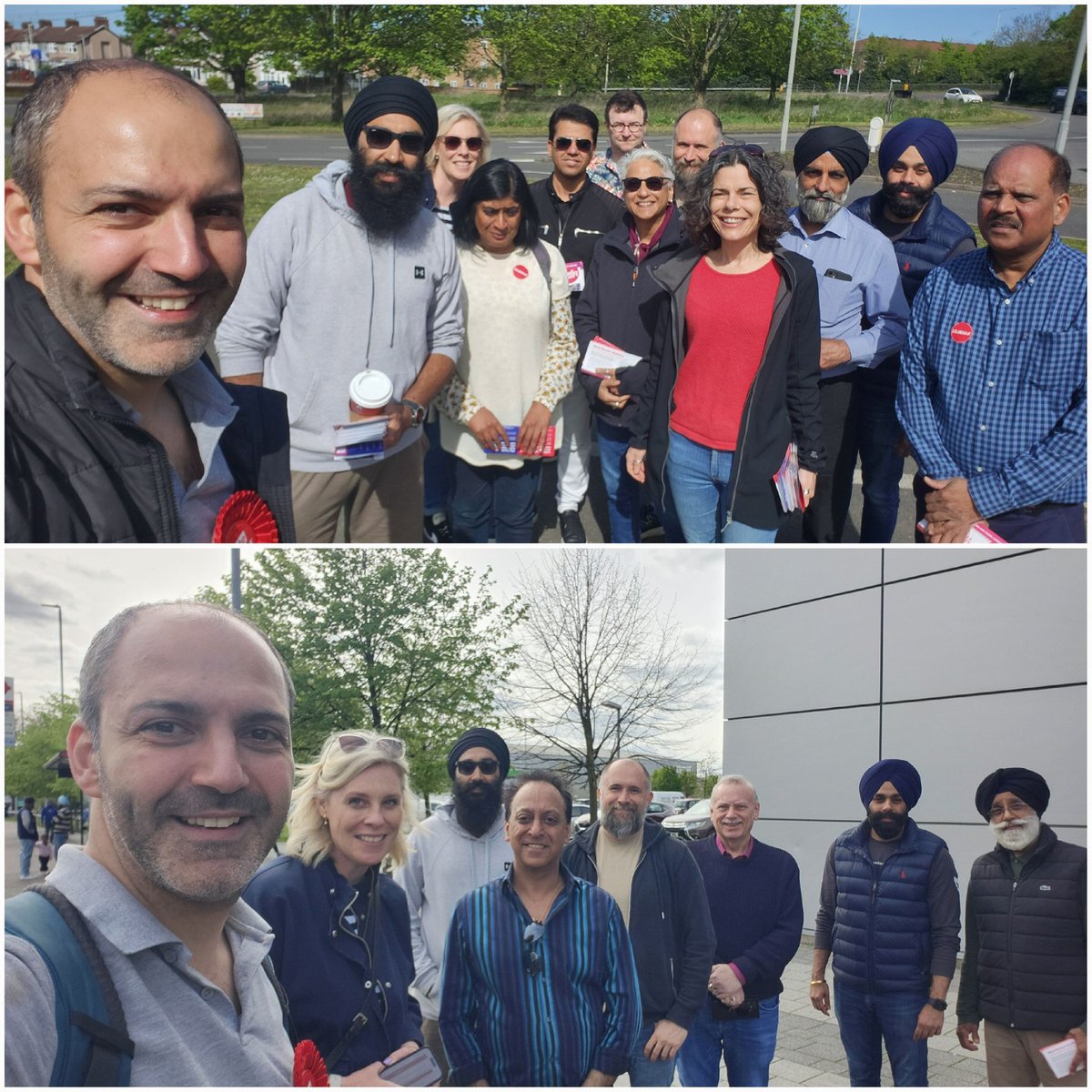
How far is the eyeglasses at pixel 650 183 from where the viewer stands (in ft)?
13.0

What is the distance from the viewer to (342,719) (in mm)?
2828

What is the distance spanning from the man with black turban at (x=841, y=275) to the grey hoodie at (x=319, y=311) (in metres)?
1.55

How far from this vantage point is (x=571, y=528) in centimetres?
452

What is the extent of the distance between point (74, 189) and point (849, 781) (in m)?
2.66

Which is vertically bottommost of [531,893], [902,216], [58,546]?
[531,893]

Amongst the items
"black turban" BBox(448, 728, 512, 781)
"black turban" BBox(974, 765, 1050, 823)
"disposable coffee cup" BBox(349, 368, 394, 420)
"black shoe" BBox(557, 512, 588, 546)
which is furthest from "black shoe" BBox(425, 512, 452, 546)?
"black turban" BBox(974, 765, 1050, 823)

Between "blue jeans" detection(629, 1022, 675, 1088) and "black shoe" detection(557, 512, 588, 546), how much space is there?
6.99ft

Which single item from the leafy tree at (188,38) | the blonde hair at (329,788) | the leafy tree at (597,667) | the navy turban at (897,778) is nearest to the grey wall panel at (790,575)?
the leafy tree at (597,667)

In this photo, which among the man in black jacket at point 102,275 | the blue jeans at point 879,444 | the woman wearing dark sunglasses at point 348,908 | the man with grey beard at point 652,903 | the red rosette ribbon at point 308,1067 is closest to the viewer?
the man in black jacket at point 102,275

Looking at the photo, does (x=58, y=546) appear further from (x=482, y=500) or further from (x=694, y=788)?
(x=482, y=500)

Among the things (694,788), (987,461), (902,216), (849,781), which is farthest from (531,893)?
(902,216)

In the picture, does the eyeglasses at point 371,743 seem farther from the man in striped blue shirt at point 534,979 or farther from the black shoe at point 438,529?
the black shoe at point 438,529

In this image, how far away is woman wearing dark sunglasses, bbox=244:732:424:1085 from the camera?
2.63 meters

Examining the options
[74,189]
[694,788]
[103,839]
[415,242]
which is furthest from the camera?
[415,242]
